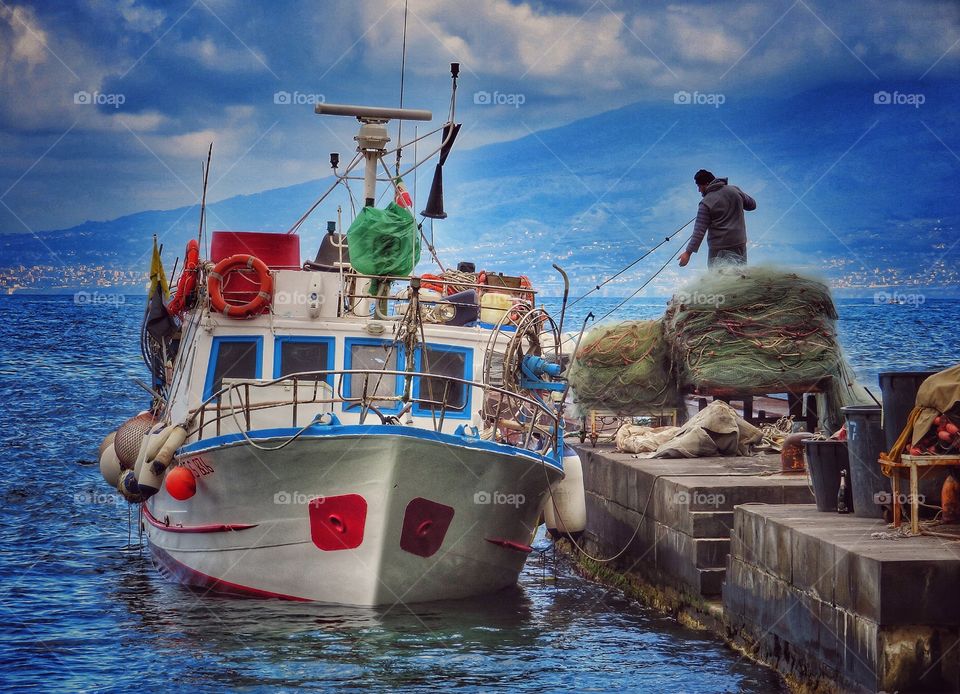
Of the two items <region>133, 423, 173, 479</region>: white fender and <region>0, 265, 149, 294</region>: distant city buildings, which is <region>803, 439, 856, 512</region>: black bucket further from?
<region>0, 265, 149, 294</region>: distant city buildings

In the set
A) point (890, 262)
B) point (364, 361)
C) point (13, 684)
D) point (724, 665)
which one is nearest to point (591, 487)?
point (364, 361)

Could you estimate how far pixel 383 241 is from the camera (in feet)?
39.9

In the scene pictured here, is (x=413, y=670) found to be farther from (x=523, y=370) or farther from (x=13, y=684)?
(x=523, y=370)

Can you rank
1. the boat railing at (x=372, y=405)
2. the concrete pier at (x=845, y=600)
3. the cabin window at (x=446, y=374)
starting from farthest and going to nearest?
the cabin window at (x=446, y=374) < the boat railing at (x=372, y=405) < the concrete pier at (x=845, y=600)

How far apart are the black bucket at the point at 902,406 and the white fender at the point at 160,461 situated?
6430mm

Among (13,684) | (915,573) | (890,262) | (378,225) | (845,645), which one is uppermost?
(890,262)

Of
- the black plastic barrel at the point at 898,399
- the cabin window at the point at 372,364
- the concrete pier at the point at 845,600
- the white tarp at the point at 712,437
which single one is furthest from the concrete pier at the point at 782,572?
the cabin window at the point at 372,364

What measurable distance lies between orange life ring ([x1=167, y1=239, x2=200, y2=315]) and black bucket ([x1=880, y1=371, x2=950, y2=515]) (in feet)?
23.9

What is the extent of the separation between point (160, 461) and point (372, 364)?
2.23 metres

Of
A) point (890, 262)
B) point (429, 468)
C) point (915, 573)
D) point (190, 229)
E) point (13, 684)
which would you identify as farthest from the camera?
point (190, 229)

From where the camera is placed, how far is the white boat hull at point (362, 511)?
33.0 ft

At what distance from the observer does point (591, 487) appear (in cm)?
1423

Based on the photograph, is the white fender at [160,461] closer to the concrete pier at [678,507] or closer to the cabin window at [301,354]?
the cabin window at [301,354]

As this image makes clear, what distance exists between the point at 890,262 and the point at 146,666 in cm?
13773
